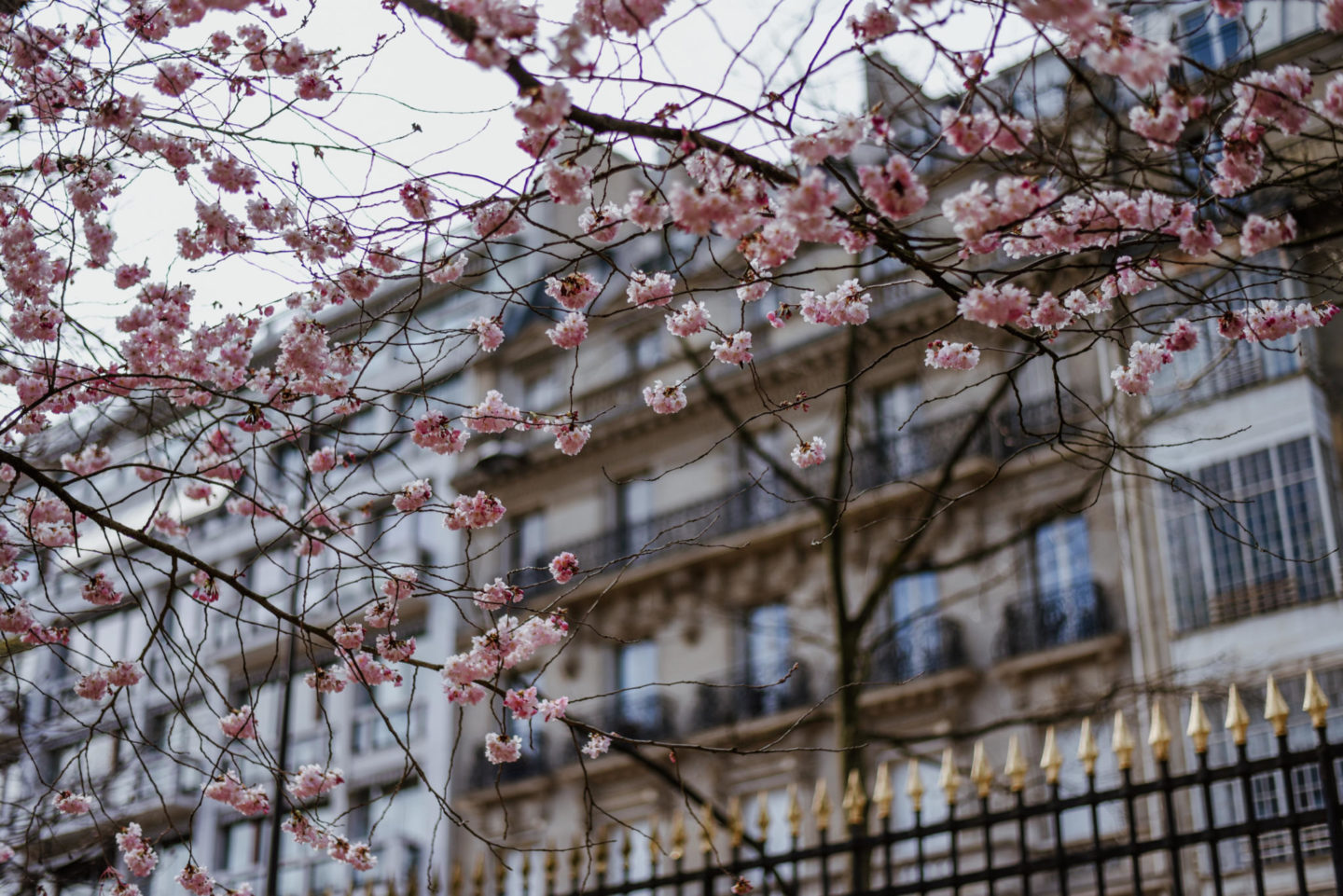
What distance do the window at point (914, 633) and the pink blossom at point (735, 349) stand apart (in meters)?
15.0

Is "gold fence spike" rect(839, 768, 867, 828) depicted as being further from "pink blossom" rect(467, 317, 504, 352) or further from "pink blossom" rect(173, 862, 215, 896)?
"pink blossom" rect(173, 862, 215, 896)

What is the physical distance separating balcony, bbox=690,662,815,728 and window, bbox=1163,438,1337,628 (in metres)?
5.63

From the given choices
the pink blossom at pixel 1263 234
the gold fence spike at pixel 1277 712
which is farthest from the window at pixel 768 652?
the pink blossom at pixel 1263 234

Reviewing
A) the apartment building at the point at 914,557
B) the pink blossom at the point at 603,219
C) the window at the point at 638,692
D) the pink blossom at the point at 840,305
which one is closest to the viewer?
the pink blossom at the point at 603,219

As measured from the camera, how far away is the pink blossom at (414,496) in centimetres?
717

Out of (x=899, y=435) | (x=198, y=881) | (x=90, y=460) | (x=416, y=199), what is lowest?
(x=198, y=881)

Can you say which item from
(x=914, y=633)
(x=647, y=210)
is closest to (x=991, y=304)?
(x=647, y=210)

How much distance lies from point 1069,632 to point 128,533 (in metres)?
16.1

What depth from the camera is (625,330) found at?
2672 centimetres

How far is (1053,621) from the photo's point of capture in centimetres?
2038

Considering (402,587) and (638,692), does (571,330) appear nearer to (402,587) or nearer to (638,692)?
(402,587)

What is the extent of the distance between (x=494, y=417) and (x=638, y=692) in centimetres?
1807

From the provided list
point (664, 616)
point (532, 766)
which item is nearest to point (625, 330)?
point (664, 616)

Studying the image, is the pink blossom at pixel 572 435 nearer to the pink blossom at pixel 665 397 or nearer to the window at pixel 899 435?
the pink blossom at pixel 665 397
